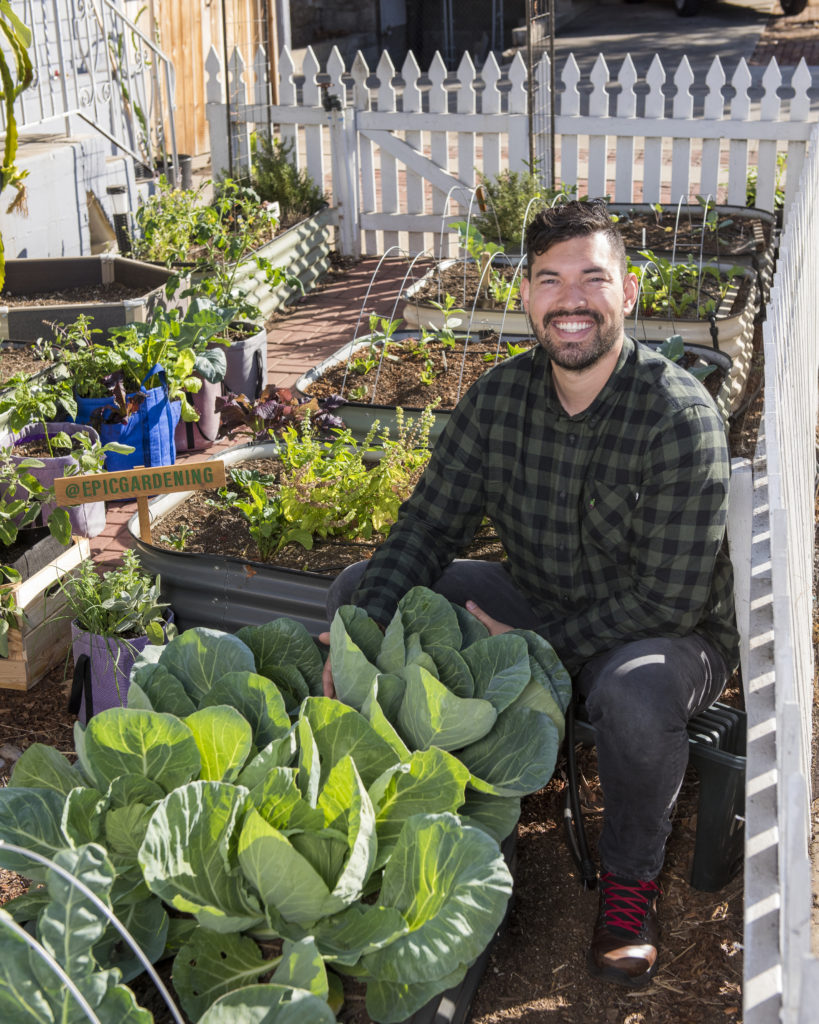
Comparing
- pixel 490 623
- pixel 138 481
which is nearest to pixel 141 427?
pixel 138 481

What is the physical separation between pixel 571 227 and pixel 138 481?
1.22 m

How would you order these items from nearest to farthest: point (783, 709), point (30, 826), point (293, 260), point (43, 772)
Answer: point (783, 709)
point (30, 826)
point (43, 772)
point (293, 260)

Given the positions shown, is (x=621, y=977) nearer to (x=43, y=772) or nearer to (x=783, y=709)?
(x=783, y=709)

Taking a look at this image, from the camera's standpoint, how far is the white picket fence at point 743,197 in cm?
174

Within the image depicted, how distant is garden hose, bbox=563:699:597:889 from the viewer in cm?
238

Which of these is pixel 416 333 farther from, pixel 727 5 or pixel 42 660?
pixel 727 5

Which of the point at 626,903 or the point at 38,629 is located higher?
the point at 38,629

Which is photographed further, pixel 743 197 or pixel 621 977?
pixel 743 197

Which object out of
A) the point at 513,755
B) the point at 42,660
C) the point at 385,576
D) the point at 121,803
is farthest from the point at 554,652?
the point at 42,660

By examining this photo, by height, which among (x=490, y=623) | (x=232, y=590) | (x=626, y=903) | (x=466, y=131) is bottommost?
(x=626, y=903)

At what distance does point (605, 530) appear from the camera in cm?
244

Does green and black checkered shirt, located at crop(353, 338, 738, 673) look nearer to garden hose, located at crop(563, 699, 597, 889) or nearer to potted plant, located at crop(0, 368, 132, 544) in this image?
garden hose, located at crop(563, 699, 597, 889)

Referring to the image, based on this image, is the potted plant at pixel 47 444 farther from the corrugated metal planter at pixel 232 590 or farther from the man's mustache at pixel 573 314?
the man's mustache at pixel 573 314

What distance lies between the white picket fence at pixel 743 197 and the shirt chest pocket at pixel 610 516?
25 centimetres
